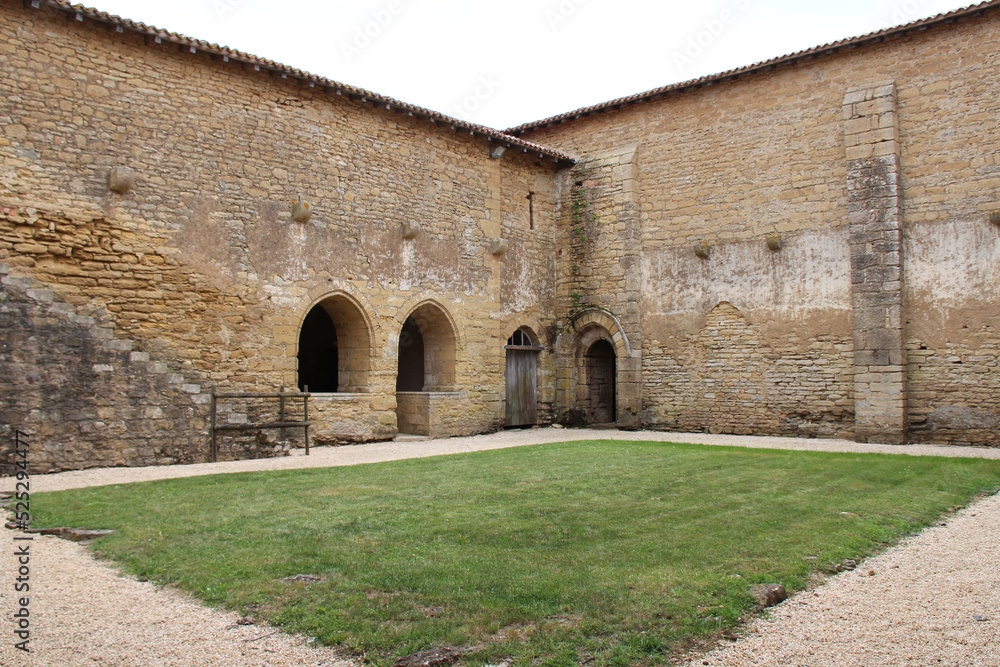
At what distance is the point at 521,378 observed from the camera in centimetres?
1489

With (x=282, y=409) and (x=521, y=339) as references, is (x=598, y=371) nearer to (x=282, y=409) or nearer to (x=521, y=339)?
(x=521, y=339)

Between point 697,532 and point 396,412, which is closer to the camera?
point 697,532

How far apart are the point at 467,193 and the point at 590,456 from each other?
6.13 m

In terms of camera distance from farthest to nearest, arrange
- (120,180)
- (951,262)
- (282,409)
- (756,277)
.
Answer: (756,277) → (951,262) → (282,409) → (120,180)

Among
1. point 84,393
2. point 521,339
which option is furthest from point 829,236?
point 84,393

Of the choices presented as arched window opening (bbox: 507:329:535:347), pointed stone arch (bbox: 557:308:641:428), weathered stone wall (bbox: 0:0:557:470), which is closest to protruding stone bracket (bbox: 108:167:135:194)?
weathered stone wall (bbox: 0:0:557:470)

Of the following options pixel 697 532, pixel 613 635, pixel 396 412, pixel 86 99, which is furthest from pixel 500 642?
pixel 396 412

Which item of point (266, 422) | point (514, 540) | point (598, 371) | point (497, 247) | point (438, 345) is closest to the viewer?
point (514, 540)

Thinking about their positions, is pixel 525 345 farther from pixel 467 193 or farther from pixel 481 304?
pixel 467 193

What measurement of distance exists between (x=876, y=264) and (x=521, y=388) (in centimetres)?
674

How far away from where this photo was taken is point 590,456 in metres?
9.67

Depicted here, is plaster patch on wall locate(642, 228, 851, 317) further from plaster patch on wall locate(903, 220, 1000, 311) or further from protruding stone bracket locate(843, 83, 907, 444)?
plaster patch on wall locate(903, 220, 1000, 311)

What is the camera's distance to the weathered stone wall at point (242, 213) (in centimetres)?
894

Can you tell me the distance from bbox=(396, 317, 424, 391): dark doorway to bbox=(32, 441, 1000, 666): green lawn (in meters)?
6.69
